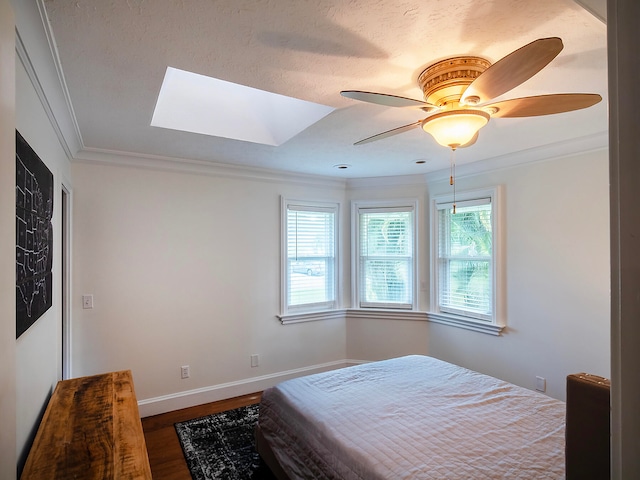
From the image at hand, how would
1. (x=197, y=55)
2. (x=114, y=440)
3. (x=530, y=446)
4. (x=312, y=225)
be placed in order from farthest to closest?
(x=312, y=225) < (x=530, y=446) < (x=197, y=55) < (x=114, y=440)

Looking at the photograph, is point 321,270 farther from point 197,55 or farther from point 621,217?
point 621,217

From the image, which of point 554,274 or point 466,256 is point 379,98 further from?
point 466,256

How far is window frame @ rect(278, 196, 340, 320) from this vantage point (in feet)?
13.3

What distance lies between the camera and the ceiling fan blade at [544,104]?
4.75ft

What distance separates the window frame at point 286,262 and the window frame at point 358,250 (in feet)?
0.65

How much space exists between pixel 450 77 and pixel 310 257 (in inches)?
113

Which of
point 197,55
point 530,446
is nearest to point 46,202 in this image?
point 197,55

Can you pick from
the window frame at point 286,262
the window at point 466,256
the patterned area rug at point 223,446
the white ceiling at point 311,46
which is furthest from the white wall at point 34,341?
the window at point 466,256

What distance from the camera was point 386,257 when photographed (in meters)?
4.38

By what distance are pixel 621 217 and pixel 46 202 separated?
86.6 inches

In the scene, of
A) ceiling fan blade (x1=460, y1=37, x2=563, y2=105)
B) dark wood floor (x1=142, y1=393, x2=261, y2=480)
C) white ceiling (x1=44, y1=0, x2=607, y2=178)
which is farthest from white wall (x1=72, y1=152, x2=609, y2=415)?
ceiling fan blade (x1=460, y1=37, x2=563, y2=105)

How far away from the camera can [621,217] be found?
422 millimetres

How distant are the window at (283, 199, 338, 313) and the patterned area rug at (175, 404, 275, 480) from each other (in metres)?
1.28

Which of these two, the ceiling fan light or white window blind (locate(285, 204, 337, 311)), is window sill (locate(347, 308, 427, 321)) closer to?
white window blind (locate(285, 204, 337, 311))
